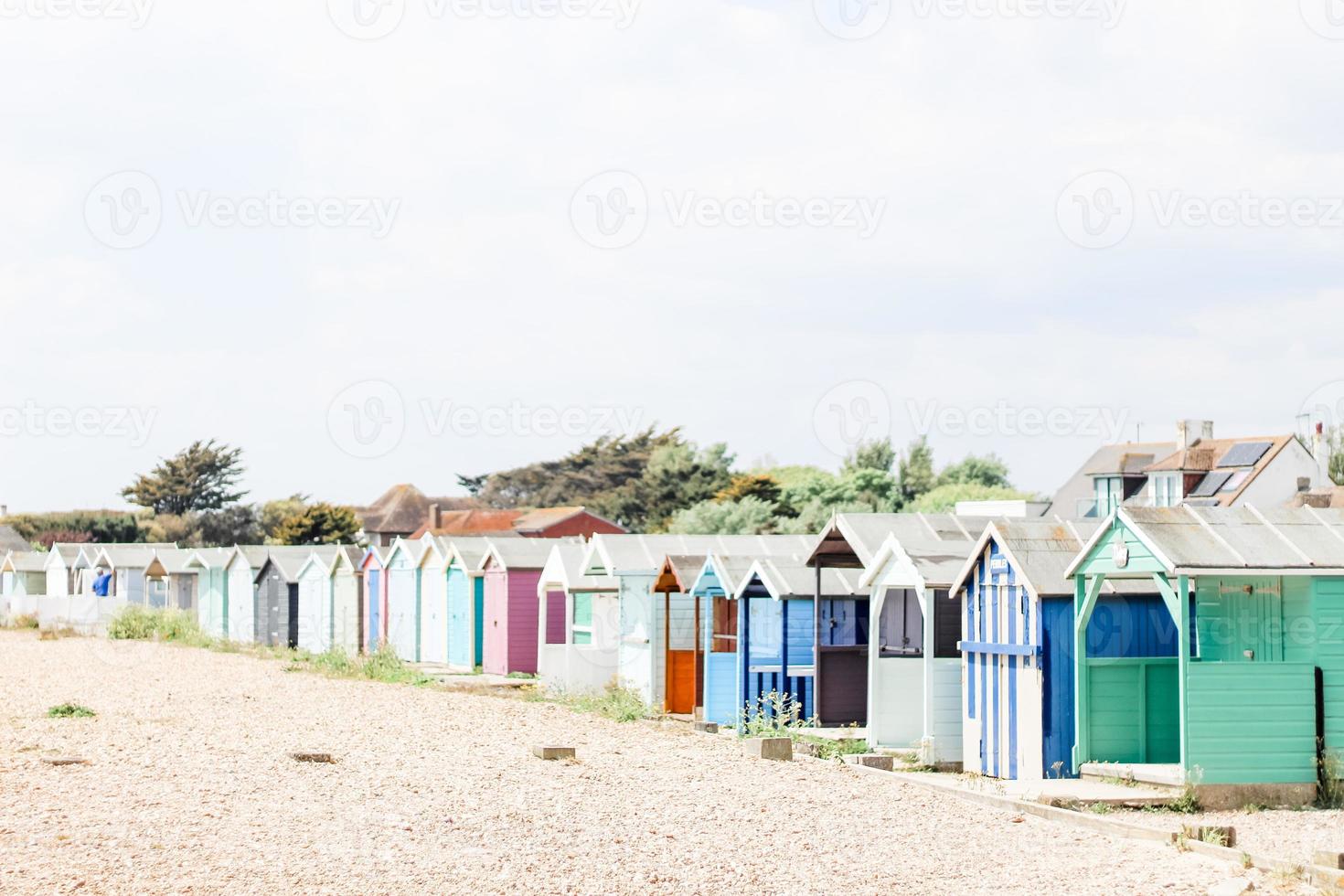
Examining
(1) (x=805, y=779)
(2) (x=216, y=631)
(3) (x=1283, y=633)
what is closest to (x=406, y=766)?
(1) (x=805, y=779)

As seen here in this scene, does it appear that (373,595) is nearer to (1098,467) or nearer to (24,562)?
(24,562)

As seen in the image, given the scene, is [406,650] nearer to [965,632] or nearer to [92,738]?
[92,738]

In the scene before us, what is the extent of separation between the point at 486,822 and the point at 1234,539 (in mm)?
7288

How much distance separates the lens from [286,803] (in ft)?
46.2

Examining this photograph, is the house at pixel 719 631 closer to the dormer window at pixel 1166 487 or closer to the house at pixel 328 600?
the house at pixel 328 600

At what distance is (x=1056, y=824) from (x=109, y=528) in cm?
8844

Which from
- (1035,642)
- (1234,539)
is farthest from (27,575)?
(1234,539)

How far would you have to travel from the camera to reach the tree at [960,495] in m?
78.6

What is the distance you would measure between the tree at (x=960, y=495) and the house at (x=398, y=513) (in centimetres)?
2878

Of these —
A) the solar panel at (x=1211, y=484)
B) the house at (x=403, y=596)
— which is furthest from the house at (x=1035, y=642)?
the solar panel at (x=1211, y=484)

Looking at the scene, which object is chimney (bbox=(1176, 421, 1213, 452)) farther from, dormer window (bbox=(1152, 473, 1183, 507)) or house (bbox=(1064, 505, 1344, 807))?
house (bbox=(1064, 505, 1344, 807))

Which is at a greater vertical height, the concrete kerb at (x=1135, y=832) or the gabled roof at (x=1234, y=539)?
the gabled roof at (x=1234, y=539)

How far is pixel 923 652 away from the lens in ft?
64.2

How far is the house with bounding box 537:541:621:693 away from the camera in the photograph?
27.6m
